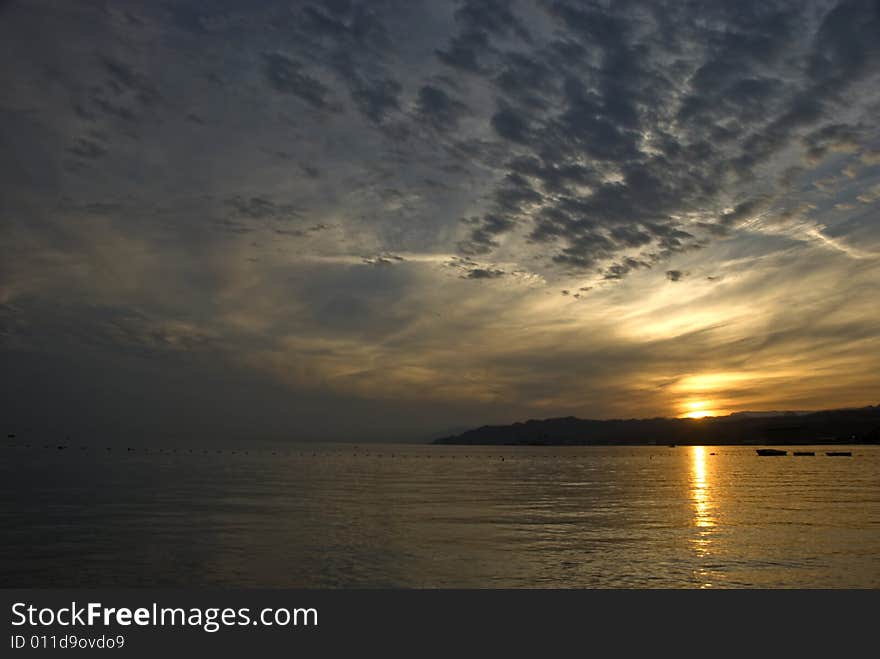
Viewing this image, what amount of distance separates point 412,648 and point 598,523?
31.1m

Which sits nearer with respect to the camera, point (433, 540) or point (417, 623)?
point (417, 623)

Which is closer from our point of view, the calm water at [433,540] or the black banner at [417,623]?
the black banner at [417,623]

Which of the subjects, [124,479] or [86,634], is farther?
[124,479]

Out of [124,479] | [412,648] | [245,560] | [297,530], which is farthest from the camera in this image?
[124,479]

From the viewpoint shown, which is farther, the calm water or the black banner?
the calm water

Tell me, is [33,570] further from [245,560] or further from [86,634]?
[86,634]

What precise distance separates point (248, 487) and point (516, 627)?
63.6 m

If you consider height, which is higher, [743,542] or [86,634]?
[86,634]

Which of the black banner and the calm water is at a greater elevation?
the black banner

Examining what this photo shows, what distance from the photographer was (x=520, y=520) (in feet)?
152

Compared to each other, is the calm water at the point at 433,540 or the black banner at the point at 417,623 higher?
the black banner at the point at 417,623

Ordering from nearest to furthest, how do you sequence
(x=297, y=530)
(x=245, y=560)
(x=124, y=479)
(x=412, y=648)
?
(x=412, y=648), (x=245, y=560), (x=297, y=530), (x=124, y=479)

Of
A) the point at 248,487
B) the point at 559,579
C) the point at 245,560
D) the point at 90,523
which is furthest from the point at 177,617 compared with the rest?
the point at 248,487

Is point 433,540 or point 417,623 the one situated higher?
point 417,623
